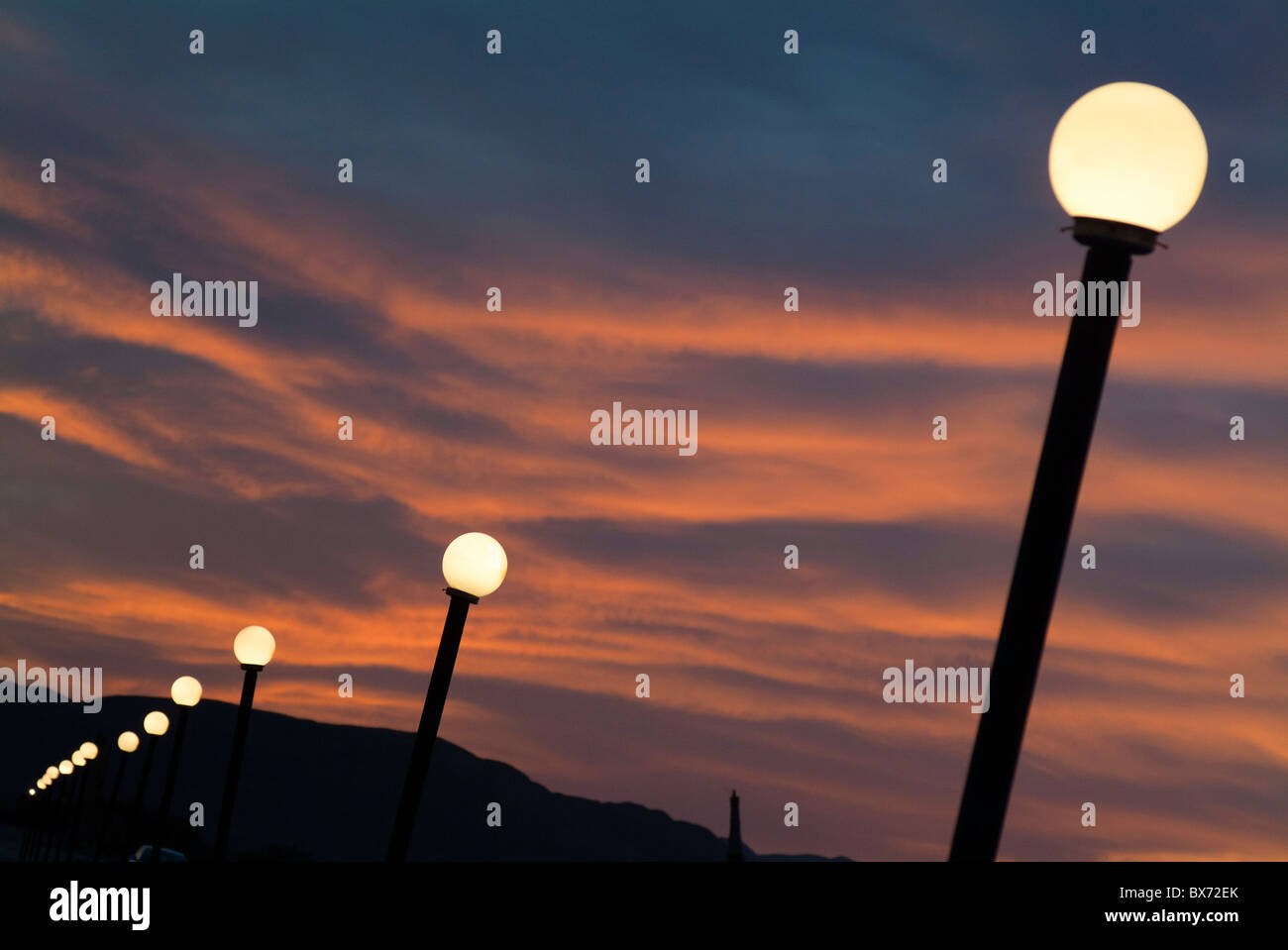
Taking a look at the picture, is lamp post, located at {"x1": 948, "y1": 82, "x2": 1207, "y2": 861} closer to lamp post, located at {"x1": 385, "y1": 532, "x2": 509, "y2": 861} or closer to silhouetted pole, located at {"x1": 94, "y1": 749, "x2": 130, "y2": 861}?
lamp post, located at {"x1": 385, "y1": 532, "x2": 509, "y2": 861}

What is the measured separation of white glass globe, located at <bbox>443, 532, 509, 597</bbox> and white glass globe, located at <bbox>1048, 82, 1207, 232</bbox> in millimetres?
7304

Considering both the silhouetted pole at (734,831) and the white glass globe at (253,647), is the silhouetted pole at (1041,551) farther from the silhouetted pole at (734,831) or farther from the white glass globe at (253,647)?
the silhouetted pole at (734,831)

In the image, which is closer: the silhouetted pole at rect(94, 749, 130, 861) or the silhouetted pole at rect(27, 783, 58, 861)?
the silhouetted pole at rect(94, 749, 130, 861)

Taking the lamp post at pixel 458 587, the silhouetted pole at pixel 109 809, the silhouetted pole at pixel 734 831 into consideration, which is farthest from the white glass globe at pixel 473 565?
the silhouetted pole at pixel 734 831

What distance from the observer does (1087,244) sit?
16.6 ft

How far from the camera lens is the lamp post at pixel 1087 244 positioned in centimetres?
484

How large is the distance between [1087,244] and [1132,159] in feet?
1.04

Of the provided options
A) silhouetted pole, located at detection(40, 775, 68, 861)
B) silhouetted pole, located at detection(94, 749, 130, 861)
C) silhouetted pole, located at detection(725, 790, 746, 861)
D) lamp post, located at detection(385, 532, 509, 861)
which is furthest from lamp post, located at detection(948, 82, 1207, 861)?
silhouetted pole, located at detection(40, 775, 68, 861)

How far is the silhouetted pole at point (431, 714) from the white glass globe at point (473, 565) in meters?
0.08

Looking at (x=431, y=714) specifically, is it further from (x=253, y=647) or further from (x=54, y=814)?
(x=54, y=814)

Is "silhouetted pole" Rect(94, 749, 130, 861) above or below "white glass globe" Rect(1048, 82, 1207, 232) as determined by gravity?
below

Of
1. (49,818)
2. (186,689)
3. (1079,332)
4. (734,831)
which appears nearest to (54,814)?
(49,818)

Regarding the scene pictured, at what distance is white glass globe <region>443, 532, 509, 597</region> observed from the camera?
11.6 meters

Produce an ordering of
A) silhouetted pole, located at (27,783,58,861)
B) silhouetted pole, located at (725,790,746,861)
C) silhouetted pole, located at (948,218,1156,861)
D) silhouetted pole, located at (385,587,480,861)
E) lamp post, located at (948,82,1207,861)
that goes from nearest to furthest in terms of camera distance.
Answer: silhouetted pole, located at (948,218,1156,861)
lamp post, located at (948,82,1207,861)
silhouetted pole, located at (385,587,480,861)
silhouetted pole, located at (725,790,746,861)
silhouetted pole, located at (27,783,58,861)
